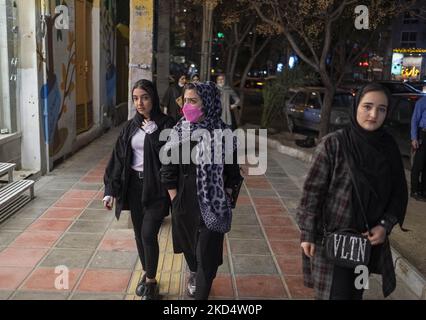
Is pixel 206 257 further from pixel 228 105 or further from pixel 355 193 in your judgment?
pixel 228 105

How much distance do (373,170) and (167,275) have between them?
90.0 inches

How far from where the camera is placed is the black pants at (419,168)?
280 inches

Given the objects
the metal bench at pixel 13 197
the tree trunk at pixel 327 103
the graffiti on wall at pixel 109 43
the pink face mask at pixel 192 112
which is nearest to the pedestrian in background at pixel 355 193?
the pink face mask at pixel 192 112

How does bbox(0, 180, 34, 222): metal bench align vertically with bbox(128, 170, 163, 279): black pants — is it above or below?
below

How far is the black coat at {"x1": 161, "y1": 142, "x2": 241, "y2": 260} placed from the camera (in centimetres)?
350

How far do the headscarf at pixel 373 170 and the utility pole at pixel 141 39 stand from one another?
328 cm

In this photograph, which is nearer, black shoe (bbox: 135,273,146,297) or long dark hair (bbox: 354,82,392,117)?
long dark hair (bbox: 354,82,392,117)

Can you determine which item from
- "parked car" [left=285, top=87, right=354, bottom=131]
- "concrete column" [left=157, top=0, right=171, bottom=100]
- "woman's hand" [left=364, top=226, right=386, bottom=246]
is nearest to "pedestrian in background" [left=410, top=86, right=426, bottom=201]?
"woman's hand" [left=364, top=226, right=386, bottom=246]

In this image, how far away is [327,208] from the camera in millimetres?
2924

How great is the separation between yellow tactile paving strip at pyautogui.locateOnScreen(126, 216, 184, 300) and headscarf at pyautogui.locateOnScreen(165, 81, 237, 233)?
0.94m

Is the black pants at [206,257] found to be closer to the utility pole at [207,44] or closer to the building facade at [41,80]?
the building facade at [41,80]

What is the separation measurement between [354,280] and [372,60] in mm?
32217

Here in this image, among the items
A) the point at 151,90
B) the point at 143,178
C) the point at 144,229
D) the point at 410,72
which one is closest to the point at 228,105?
the point at 151,90

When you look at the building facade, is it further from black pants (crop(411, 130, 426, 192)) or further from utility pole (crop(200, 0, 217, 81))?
black pants (crop(411, 130, 426, 192))
